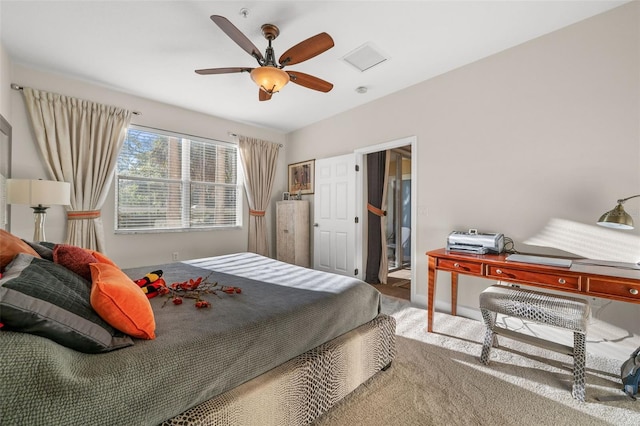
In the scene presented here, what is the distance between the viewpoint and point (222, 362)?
1.10 metres

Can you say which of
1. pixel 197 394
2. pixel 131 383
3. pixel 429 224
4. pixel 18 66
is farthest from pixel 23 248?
pixel 429 224

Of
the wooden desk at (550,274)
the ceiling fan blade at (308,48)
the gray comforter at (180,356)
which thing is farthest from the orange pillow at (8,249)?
the wooden desk at (550,274)

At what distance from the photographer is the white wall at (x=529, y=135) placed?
2.06 meters

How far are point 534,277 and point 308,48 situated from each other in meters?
2.37

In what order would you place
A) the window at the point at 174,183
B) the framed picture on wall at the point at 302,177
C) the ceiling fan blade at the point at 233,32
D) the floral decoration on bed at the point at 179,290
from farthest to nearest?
the framed picture on wall at the point at 302,177 < the window at the point at 174,183 < the ceiling fan blade at the point at 233,32 < the floral decoration on bed at the point at 179,290

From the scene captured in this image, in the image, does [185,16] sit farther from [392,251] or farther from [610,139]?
[392,251]

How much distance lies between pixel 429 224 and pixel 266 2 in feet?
8.72

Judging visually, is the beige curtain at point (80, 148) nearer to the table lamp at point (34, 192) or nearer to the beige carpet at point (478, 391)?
the table lamp at point (34, 192)

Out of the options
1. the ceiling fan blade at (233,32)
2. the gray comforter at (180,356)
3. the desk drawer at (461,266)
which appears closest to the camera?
the gray comforter at (180,356)

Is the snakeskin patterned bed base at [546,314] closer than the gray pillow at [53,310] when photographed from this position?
No

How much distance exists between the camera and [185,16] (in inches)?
83.7

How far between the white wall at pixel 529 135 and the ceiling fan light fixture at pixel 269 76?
1.90 m

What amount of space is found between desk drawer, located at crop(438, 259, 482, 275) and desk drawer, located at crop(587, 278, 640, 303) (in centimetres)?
65

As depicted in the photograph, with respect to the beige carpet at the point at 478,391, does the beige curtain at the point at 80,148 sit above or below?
above
